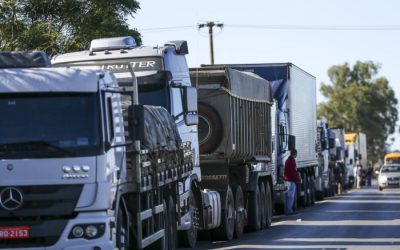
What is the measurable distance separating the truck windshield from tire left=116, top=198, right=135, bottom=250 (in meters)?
1.14

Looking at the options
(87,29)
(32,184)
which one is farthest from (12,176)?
(87,29)

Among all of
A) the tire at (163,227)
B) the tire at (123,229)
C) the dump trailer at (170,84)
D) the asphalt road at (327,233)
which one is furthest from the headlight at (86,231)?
the asphalt road at (327,233)

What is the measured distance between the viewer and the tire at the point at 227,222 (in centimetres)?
2214

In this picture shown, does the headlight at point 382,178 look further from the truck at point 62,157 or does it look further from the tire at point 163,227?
the truck at point 62,157

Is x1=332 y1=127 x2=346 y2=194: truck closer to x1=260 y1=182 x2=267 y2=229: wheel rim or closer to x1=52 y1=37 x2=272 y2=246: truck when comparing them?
x1=260 y1=182 x2=267 y2=229: wheel rim

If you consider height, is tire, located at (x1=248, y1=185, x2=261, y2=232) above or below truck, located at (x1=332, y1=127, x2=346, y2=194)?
below

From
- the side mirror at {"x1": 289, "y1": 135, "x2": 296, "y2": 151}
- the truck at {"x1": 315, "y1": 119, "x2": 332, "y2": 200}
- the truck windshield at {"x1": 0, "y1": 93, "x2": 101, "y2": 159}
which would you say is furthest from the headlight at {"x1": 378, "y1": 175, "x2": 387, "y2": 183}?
the truck windshield at {"x1": 0, "y1": 93, "x2": 101, "y2": 159}

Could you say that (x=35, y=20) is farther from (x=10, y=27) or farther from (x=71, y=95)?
(x=71, y=95)

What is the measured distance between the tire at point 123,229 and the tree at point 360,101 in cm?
13247

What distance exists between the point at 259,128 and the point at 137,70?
7.45 metres

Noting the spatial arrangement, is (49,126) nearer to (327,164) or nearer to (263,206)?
(263,206)

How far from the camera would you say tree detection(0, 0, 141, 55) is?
31.0 metres

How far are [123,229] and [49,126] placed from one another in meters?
1.71

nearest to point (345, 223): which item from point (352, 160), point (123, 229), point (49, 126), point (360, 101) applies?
point (123, 229)
